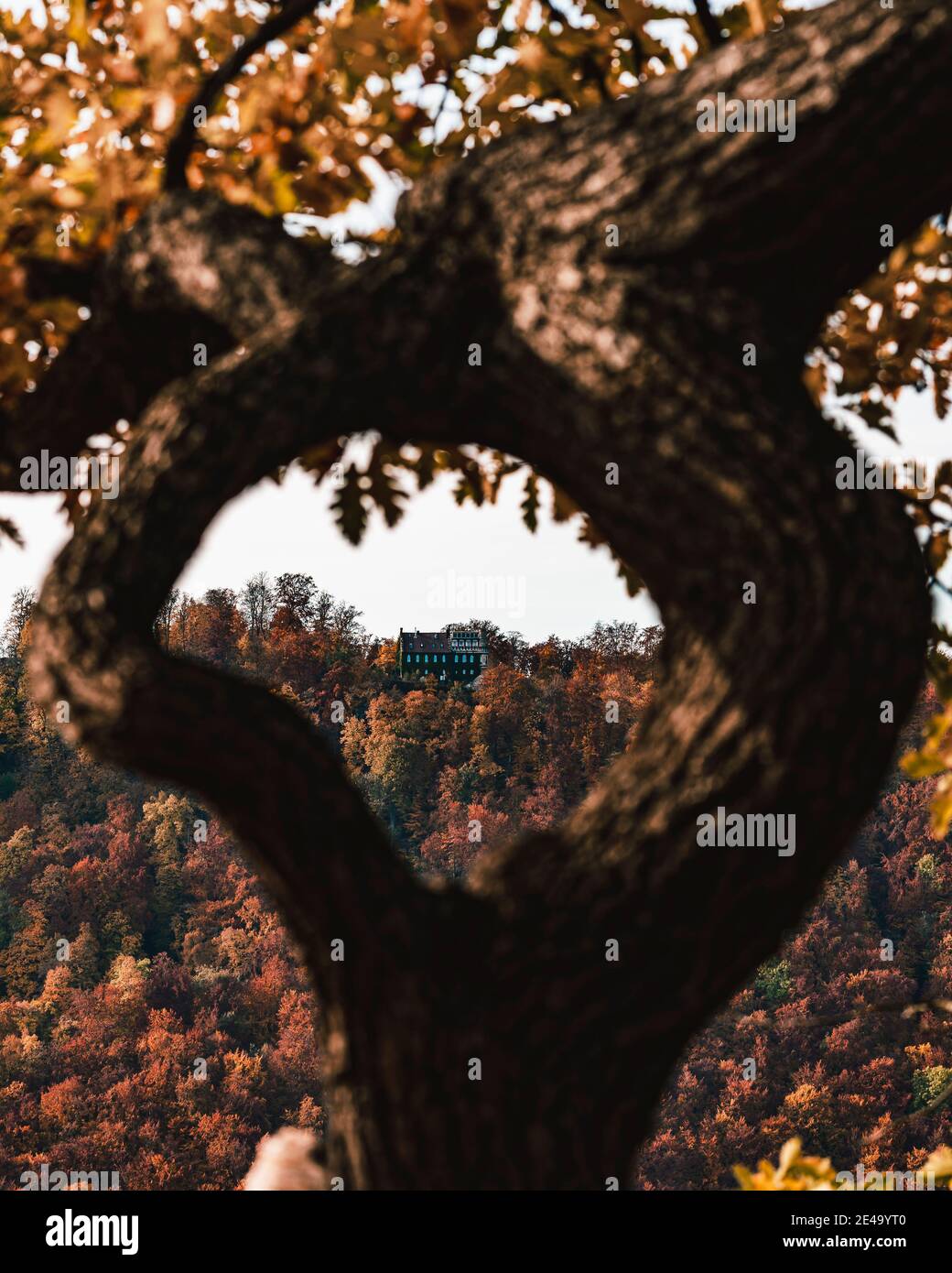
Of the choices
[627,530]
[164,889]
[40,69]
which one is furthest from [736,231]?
[164,889]

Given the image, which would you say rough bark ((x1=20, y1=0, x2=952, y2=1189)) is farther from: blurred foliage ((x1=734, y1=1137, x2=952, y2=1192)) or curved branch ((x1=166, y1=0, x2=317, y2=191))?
blurred foliage ((x1=734, y1=1137, x2=952, y2=1192))

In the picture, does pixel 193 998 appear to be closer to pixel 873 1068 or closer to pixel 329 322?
pixel 873 1068

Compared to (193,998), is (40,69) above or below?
above
